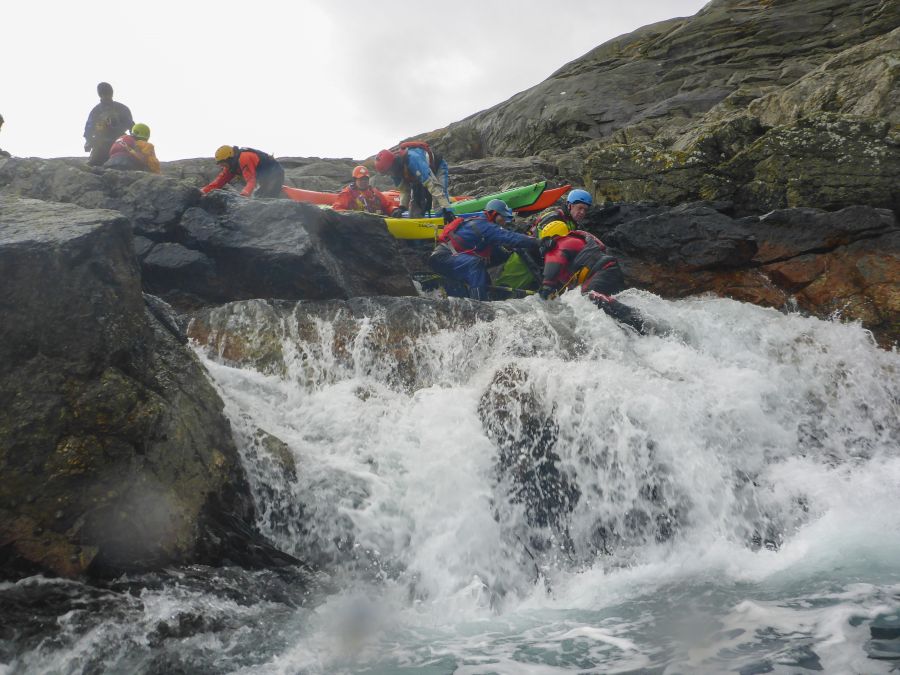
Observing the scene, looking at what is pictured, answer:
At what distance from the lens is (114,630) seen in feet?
13.2

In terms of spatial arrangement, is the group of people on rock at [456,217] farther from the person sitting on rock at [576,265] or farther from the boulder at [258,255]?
the boulder at [258,255]

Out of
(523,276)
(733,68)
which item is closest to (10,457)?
(523,276)

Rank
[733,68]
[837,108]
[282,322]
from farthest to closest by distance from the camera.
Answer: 1. [733,68]
2. [837,108]
3. [282,322]

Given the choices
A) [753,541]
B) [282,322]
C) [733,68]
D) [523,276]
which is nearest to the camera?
[753,541]

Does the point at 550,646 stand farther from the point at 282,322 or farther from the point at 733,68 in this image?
the point at 733,68

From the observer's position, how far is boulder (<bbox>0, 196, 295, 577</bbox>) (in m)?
4.29

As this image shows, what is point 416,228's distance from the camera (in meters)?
11.8

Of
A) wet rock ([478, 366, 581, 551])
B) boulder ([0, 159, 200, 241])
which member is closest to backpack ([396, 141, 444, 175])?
boulder ([0, 159, 200, 241])

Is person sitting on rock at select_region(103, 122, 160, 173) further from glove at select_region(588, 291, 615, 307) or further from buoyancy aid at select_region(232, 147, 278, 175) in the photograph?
glove at select_region(588, 291, 615, 307)

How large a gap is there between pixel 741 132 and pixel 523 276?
4930 mm

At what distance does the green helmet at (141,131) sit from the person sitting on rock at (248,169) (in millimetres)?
1562

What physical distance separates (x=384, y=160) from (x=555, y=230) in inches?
166

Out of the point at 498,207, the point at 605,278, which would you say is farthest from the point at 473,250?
the point at 605,278

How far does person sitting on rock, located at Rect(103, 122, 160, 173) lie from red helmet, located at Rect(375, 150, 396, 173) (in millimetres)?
4160
